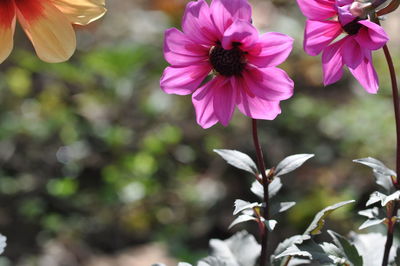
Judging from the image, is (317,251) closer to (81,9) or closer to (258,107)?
(258,107)

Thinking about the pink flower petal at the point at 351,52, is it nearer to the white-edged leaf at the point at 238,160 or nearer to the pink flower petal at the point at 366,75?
the pink flower petal at the point at 366,75

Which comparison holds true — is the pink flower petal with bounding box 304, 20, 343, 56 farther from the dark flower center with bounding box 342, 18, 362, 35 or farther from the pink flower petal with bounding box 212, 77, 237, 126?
the pink flower petal with bounding box 212, 77, 237, 126

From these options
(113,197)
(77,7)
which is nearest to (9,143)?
(113,197)

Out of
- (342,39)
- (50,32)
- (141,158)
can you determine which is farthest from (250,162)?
(141,158)

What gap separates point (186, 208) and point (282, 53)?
1.74 m

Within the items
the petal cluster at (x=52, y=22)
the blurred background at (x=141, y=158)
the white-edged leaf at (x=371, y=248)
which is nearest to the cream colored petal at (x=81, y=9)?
the petal cluster at (x=52, y=22)

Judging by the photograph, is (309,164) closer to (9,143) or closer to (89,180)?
(89,180)

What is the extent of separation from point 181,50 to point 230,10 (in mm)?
91

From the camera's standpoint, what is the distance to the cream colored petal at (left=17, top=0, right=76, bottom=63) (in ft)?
2.96

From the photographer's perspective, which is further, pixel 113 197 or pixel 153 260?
pixel 113 197

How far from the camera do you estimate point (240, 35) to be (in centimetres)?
86

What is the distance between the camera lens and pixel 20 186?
2582mm

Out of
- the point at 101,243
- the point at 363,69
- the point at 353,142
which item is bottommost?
the point at 101,243

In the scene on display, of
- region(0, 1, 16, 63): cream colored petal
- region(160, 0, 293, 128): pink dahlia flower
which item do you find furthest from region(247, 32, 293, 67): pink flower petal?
region(0, 1, 16, 63): cream colored petal
